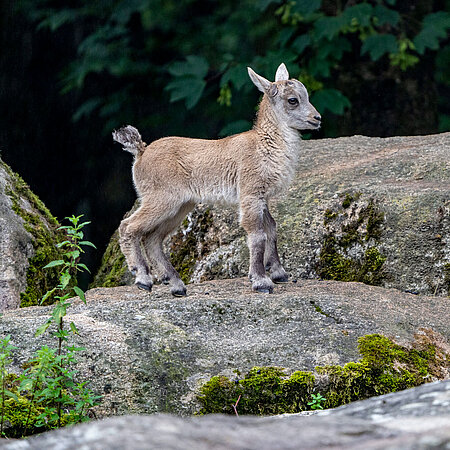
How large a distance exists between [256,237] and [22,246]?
217 cm

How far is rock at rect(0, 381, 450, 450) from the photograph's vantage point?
1.97 meters

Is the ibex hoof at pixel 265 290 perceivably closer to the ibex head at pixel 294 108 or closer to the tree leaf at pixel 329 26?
the ibex head at pixel 294 108

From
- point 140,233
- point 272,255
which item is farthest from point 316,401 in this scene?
point 140,233

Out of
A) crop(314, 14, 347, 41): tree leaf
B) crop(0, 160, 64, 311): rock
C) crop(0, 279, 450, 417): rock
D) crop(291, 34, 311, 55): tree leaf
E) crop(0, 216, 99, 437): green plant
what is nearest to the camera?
crop(0, 216, 99, 437): green plant

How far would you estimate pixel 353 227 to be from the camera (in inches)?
270

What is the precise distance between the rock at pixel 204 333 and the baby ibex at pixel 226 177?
29.0 inches

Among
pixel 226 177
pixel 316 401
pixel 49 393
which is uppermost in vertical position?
pixel 226 177

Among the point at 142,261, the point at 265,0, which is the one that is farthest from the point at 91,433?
the point at 265,0

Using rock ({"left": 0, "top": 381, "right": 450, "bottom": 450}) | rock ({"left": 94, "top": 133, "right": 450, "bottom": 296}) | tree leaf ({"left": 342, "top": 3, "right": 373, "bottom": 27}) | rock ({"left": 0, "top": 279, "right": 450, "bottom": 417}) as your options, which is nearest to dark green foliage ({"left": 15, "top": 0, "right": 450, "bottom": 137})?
tree leaf ({"left": 342, "top": 3, "right": 373, "bottom": 27})

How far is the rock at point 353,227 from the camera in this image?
651 centimetres

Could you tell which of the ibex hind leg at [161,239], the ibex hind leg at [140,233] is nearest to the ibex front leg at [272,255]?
the ibex hind leg at [161,239]

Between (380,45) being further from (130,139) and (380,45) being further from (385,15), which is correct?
(130,139)

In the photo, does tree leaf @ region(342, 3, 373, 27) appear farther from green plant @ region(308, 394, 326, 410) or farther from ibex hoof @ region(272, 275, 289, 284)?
green plant @ region(308, 394, 326, 410)

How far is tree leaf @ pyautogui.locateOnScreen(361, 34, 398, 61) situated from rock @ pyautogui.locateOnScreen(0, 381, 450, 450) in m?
8.28
